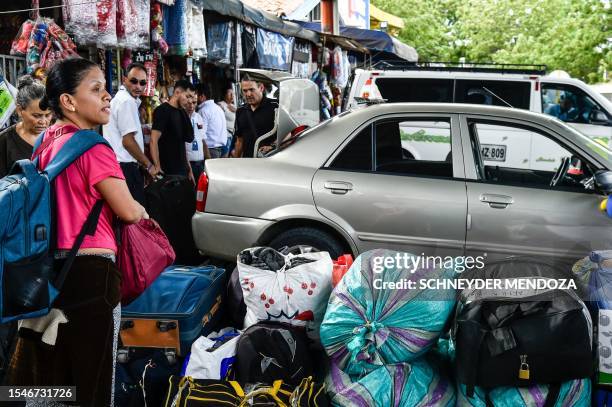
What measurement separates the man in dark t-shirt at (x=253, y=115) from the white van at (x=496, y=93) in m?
1.95

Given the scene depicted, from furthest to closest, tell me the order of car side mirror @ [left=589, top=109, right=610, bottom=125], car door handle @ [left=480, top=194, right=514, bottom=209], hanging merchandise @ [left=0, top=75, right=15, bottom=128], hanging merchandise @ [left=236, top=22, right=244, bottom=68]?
hanging merchandise @ [left=236, top=22, right=244, bottom=68] < car side mirror @ [left=589, top=109, right=610, bottom=125] < hanging merchandise @ [left=0, top=75, right=15, bottom=128] < car door handle @ [left=480, top=194, right=514, bottom=209]

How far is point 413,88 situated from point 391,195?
4.84m

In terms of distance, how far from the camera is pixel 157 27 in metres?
7.96

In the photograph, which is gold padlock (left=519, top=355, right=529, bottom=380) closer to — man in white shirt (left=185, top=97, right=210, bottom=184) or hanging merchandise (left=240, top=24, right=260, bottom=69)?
man in white shirt (left=185, top=97, right=210, bottom=184)

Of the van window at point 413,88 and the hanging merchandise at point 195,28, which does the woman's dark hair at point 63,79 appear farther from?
the van window at point 413,88

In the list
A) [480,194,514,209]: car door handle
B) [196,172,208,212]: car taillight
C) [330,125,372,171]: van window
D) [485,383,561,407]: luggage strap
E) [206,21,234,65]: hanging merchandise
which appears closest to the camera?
[485,383,561,407]: luggage strap

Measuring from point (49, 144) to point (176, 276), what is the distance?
5.08 feet

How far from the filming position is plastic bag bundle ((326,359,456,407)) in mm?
3301

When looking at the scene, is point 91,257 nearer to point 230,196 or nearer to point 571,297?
point 571,297

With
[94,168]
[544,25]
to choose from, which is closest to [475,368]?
[94,168]

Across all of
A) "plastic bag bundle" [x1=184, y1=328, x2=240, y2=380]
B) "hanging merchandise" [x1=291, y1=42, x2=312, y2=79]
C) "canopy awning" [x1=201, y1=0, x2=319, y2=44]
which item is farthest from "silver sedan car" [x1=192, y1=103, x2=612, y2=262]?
"hanging merchandise" [x1=291, y1=42, x2=312, y2=79]

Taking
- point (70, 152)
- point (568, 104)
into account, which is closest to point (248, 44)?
point (568, 104)

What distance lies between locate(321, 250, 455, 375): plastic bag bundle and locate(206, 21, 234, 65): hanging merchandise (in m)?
7.88

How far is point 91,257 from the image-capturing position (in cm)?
285
